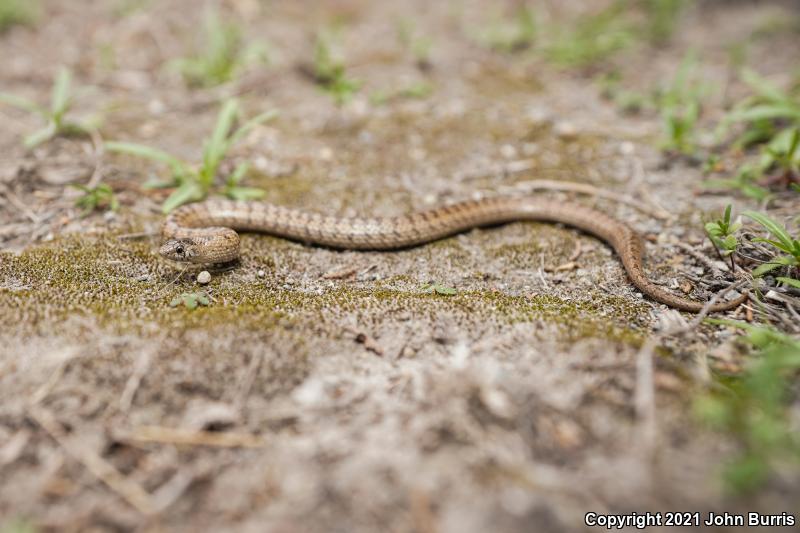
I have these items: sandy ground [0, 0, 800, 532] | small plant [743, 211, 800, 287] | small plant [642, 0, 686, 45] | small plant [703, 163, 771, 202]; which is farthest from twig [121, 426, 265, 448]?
small plant [642, 0, 686, 45]

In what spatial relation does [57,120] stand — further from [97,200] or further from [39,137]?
[97,200]

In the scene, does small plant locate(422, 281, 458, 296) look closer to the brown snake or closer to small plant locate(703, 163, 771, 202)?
the brown snake

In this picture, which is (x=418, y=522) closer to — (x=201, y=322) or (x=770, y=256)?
(x=201, y=322)

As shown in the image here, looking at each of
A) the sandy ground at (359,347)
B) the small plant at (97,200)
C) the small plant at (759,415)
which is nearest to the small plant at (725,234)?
the sandy ground at (359,347)

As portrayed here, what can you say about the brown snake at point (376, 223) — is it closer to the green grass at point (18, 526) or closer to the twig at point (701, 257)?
the twig at point (701, 257)

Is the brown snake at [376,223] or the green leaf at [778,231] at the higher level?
the green leaf at [778,231]

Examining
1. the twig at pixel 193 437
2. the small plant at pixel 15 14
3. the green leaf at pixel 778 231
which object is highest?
the small plant at pixel 15 14

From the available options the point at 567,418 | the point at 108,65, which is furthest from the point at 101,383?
the point at 108,65
